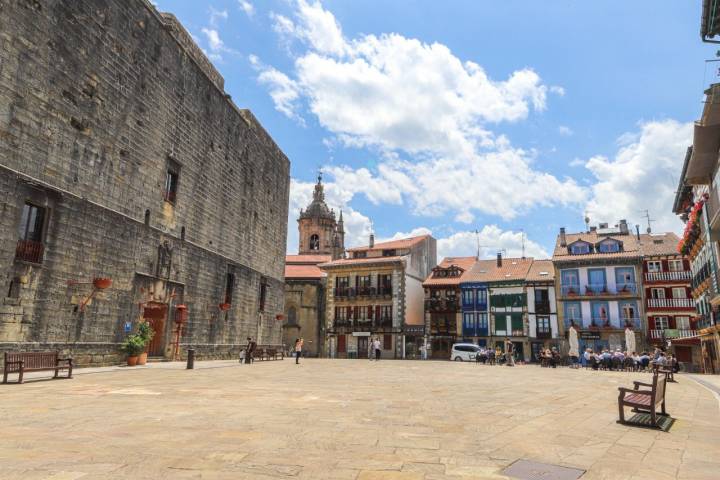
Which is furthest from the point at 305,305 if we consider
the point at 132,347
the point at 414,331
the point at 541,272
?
the point at 132,347

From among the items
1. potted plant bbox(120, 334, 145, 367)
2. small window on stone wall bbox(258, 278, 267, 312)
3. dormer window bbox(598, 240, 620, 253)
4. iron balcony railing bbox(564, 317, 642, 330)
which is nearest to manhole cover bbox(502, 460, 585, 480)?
potted plant bbox(120, 334, 145, 367)

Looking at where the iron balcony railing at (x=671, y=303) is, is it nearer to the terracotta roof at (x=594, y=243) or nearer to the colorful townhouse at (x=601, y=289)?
the colorful townhouse at (x=601, y=289)

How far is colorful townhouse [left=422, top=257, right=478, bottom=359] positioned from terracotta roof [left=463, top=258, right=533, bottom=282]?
1089 mm

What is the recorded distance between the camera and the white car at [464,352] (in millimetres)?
37375

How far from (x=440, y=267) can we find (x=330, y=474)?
141ft

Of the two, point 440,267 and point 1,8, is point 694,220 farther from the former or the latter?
point 1,8

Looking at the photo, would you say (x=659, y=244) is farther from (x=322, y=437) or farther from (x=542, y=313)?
(x=322, y=437)

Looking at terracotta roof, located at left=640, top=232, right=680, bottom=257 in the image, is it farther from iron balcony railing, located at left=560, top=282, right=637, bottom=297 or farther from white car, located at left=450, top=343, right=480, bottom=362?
white car, located at left=450, top=343, right=480, bottom=362

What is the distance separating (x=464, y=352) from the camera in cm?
3791

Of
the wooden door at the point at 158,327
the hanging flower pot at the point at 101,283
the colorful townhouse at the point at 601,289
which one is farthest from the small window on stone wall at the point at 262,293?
the colorful townhouse at the point at 601,289

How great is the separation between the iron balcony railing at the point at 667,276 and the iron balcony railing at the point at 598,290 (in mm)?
1417

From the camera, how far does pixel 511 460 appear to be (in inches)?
181

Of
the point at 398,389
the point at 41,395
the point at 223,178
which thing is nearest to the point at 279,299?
the point at 223,178

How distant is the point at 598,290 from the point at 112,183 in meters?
36.1
